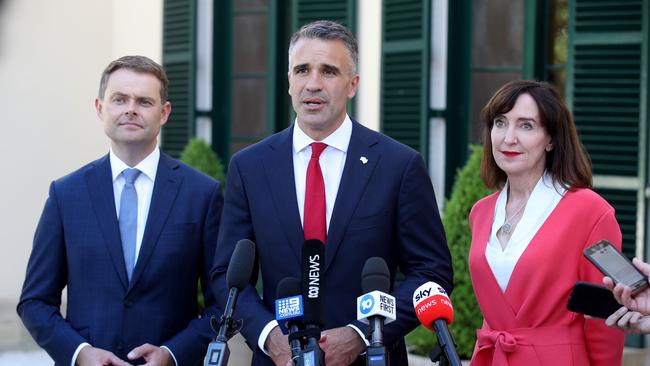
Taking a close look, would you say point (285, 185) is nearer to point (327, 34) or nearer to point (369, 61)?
point (327, 34)

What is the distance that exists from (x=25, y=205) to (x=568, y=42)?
7.42 m

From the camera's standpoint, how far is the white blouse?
442 cm

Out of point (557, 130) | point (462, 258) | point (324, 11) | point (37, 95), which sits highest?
point (324, 11)

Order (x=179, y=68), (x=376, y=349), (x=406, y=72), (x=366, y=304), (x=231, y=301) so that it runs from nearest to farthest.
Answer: (x=376, y=349) < (x=366, y=304) < (x=231, y=301) < (x=406, y=72) < (x=179, y=68)

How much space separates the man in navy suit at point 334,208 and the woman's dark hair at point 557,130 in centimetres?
40

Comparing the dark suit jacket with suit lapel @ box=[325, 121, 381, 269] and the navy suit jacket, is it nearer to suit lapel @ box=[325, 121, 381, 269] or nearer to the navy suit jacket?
suit lapel @ box=[325, 121, 381, 269]

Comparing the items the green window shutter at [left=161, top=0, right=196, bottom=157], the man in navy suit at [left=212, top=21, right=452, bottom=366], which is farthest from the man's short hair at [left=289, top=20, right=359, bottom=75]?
the green window shutter at [left=161, top=0, right=196, bottom=157]

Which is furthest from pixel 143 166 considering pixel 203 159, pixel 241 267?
pixel 203 159

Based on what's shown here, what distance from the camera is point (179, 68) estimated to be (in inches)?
480

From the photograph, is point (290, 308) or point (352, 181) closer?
point (290, 308)

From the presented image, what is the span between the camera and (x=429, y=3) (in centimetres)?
949

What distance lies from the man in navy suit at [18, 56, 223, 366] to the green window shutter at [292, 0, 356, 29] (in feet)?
18.2

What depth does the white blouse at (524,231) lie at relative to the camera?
442 cm

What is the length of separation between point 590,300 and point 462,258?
449cm
